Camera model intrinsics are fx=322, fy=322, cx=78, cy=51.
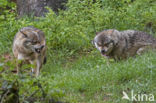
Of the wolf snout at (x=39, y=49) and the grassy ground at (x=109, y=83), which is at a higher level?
the wolf snout at (x=39, y=49)

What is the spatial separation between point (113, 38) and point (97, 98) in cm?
395

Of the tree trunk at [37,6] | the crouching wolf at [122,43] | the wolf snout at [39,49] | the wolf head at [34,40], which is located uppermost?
the tree trunk at [37,6]

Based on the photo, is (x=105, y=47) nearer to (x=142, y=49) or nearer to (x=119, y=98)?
(x=142, y=49)

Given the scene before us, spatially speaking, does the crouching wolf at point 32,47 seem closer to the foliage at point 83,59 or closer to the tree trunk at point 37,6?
the foliage at point 83,59

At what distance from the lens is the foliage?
6.57 meters

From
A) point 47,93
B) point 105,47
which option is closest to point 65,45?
point 105,47

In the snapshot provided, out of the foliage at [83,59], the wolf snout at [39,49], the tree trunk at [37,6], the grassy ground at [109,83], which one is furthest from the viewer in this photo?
the tree trunk at [37,6]

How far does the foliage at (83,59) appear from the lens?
21.6 feet

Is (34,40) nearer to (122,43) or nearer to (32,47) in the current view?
(32,47)

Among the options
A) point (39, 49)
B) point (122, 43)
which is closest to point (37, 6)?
point (39, 49)

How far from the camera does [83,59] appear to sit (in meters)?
11.1

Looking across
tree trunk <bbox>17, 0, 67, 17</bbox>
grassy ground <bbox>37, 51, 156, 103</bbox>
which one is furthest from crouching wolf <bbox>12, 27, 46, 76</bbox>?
tree trunk <bbox>17, 0, 67, 17</bbox>

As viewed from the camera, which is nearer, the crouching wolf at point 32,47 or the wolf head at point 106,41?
the crouching wolf at point 32,47

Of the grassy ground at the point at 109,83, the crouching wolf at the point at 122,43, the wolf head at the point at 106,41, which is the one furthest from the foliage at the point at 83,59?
the crouching wolf at the point at 122,43
